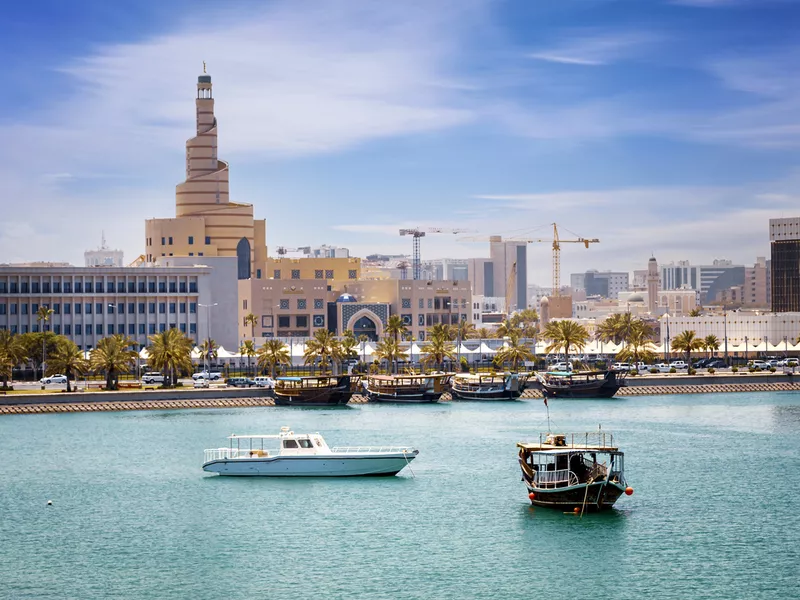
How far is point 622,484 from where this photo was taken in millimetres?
66688

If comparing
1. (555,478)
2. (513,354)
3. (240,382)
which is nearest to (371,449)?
(555,478)

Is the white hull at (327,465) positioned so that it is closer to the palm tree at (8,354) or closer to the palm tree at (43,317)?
the palm tree at (8,354)

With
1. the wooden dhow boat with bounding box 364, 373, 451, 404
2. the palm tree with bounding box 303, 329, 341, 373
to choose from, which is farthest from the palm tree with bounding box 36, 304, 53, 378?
the wooden dhow boat with bounding box 364, 373, 451, 404

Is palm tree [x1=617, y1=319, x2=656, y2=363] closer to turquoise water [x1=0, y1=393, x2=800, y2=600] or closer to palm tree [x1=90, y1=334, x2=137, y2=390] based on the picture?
palm tree [x1=90, y1=334, x2=137, y2=390]

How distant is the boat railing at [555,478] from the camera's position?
221 ft

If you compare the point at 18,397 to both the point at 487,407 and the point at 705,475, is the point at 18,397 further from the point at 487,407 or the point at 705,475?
the point at 705,475

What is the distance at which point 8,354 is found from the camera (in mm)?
130875

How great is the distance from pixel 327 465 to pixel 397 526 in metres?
15.7

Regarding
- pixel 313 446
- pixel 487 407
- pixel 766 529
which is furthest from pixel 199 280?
pixel 766 529

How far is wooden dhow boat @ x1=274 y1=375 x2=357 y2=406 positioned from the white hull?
5189 centimetres

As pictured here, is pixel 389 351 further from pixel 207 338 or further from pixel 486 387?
pixel 207 338

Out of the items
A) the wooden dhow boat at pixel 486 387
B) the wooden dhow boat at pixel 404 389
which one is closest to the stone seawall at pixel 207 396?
the wooden dhow boat at pixel 486 387

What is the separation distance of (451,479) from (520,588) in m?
25.1

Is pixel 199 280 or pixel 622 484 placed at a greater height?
pixel 199 280
